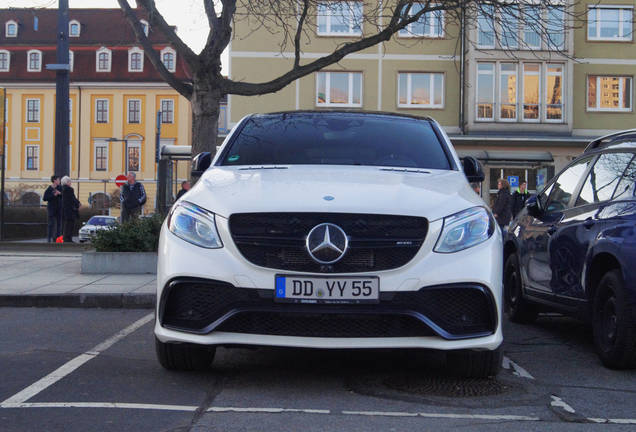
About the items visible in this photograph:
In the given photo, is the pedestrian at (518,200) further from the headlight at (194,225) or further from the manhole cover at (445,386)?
the headlight at (194,225)

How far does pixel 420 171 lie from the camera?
5.46m

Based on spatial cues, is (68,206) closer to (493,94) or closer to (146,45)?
(146,45)

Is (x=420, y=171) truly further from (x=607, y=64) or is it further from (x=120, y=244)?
(x=607, y=64)

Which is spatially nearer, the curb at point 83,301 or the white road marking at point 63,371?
the white road marking at point 63,371

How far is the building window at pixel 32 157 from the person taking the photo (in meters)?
65.1

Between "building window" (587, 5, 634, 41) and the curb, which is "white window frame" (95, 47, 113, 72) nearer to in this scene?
"building window" (587, 5, 634, 41)

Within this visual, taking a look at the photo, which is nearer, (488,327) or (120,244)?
(488,327)

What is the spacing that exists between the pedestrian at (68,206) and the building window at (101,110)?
46415mm

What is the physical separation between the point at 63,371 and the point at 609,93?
36.8 meters

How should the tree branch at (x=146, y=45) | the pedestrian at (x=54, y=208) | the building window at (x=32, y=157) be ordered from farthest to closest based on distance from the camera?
the building window at (x=32, y=157) < the pedestrian at (x=54, y=208) < the tree branch at (x=146, y=45)

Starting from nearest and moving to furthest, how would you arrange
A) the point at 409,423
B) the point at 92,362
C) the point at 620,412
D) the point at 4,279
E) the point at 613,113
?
the point at 409,423 → the point at 620,412 → the point at 92,362 → the point at 4,279 → the point at 613,113

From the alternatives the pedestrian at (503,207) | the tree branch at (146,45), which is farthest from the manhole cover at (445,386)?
the pedestrian at (503,207)

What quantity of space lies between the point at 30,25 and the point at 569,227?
232 feet

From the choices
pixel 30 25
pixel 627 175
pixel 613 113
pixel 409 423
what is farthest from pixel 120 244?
pixel 30 25
